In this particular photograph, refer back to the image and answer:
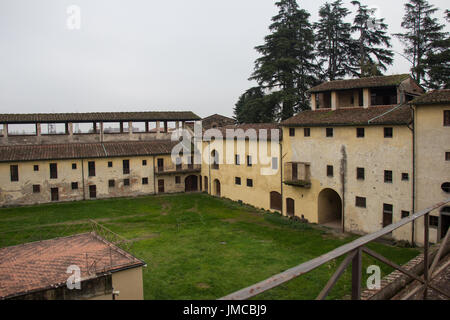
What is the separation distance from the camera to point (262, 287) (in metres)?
2.57

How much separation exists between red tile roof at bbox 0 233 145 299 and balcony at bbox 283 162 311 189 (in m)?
15.7

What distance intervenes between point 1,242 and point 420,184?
85.1 feet

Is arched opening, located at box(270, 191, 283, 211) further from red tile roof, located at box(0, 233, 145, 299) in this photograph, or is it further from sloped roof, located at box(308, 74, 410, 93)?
red tile roof, located at box(0, 233, 145, 299)

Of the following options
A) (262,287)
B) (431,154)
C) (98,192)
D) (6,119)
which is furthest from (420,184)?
(6,119)

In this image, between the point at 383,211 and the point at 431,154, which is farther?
the point at 383,211

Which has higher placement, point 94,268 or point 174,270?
point 94,268

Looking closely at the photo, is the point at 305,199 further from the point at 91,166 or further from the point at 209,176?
the point at 91,166

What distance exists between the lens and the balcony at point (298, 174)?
90.4 feet

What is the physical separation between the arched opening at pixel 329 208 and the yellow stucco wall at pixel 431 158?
23.0 ft

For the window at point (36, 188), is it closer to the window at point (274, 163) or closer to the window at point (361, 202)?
the window at point (274, 163)

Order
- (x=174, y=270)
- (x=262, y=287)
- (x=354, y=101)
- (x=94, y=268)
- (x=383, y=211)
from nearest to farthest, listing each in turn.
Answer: (x=262, y=287)
(x=94, y=268)
(x=174, y=270)
(x=383, y=211)
(x=354, y=101)

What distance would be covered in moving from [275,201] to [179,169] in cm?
1305

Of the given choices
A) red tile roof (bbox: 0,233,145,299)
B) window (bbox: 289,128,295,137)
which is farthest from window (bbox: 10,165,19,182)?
window (bbox: 289,128,295,137)
